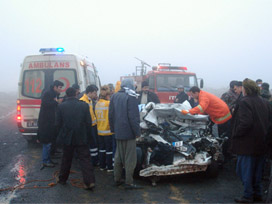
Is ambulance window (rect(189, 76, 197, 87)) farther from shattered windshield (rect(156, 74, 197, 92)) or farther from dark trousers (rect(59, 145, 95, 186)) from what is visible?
dark trousers (rect(59, 145, 95, 186))

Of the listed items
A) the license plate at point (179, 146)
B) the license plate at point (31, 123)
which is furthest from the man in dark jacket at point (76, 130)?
the license plate at point (31, 123)

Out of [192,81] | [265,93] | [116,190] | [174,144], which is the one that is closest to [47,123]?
[116,190]

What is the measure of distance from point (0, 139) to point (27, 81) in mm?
2614

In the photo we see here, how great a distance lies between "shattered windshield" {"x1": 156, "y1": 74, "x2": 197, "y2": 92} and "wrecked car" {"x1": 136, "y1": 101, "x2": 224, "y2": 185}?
5463 mm

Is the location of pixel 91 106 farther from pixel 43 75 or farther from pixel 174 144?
pixel 43 75

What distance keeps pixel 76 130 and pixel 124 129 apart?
840mm

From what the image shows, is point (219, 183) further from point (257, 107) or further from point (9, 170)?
point (9, 170)

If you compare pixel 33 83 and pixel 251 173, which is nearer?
pixel 251 173

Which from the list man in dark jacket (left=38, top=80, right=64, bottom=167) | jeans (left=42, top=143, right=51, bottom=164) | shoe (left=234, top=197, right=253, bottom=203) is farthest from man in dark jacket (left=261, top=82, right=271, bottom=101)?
jeans (left=42, top=143, right=51, bottom=164)

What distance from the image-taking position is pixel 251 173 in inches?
158

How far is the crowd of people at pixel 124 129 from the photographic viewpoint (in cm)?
400

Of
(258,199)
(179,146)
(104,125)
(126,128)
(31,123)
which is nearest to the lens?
(258,199)

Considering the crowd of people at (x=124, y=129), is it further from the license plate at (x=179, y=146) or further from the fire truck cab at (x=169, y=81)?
the fire truck cab at (x=169, y=81)

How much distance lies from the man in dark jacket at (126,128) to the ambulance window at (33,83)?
380cm
